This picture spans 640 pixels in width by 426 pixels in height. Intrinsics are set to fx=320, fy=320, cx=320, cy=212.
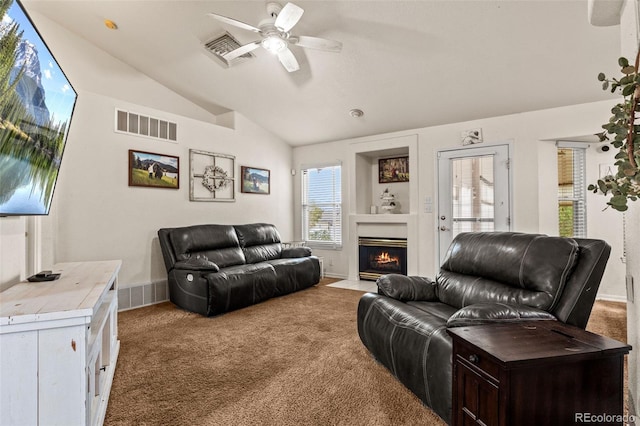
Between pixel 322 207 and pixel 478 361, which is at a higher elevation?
pixel 322 207

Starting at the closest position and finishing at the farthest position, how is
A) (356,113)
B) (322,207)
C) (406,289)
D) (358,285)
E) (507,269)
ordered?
1. (507,269)
2. (406,289)
3. (356,113)
4. (358,285)
5. (322,207)

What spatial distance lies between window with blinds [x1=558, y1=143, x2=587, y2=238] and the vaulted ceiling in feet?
2.78

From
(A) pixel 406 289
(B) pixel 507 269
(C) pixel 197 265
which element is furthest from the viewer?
(C) pixel 197 265

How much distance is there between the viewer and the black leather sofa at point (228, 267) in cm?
354

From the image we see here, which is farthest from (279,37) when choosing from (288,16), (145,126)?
(145,126)

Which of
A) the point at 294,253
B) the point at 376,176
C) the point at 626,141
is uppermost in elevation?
the point at 376,176

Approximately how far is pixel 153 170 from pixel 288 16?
2.73 metres

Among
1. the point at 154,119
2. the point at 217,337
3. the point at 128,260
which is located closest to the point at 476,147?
the point at 217,337

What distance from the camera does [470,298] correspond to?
7.23 feet

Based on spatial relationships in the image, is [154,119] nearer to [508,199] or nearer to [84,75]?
[84,75]

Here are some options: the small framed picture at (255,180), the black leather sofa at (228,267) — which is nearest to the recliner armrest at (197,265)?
the black leather sofa at (228,267)

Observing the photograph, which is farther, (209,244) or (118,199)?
(209,244)

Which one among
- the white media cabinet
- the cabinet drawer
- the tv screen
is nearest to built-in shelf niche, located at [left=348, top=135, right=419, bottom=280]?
the cabinet drawer

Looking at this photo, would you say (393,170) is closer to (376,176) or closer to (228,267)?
(376,176)
